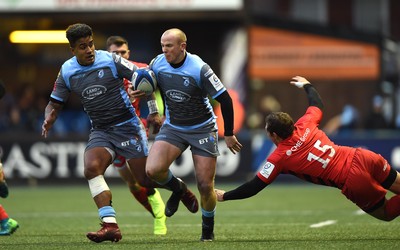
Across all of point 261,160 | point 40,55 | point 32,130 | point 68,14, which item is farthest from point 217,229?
point 40,55

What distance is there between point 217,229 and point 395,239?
260 cm

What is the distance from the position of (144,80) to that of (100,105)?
0.59 m

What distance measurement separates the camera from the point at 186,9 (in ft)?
83.5

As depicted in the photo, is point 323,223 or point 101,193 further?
point 323,223

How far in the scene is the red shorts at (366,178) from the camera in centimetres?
1059

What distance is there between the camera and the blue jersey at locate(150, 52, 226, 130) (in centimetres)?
1091

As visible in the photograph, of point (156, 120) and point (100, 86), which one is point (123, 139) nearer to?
point (156, 120)

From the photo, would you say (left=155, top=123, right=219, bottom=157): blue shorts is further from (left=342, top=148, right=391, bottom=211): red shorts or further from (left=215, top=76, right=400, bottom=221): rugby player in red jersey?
(left=342, top=148, right=391, bottom=211): red shorts

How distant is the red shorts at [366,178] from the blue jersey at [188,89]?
1.59 meters

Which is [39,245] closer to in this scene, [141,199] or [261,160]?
[141,199]

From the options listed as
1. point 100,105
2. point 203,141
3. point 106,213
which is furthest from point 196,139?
point 106,213

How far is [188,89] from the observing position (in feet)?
36.0

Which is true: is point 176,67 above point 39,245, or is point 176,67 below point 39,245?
above

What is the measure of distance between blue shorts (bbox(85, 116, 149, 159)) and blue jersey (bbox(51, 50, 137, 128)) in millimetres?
76
